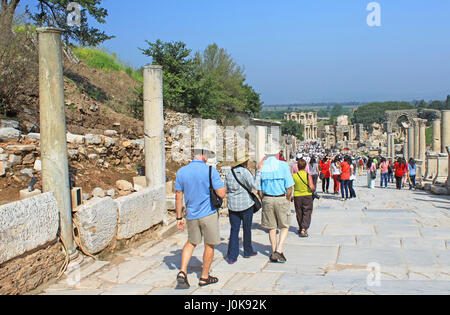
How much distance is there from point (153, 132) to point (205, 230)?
156 inches

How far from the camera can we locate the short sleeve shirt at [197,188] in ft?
16.8

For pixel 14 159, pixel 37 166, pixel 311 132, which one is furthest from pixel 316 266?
pixel 311 132

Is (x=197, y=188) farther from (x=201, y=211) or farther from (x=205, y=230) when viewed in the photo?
(x=205, y=230)

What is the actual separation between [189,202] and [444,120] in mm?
21336

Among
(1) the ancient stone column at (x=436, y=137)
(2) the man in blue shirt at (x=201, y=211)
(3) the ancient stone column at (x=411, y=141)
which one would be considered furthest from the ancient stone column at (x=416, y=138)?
(2) the man in blue shirt at (x=201, y=211)

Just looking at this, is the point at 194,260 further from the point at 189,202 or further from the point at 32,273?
the point at 32,273

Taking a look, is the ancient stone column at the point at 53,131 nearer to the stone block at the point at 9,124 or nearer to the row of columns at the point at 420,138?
the stone block at the point at 9,124

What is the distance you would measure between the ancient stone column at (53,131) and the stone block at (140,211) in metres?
1.13

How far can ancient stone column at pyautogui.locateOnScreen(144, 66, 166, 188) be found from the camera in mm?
8656

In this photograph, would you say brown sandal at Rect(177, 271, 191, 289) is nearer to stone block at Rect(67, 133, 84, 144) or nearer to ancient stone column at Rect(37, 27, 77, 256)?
ancient stone column at Rect(37, 27, 77, 256)

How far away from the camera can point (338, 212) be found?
35.9 feet

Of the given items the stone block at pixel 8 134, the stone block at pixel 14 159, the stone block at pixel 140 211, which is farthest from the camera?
the stone block at pixel 8 134

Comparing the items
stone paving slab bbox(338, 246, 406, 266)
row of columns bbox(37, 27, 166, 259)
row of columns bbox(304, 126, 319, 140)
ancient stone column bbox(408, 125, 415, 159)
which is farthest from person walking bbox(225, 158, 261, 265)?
row of columns bbox(304, 126, 319, 140)
